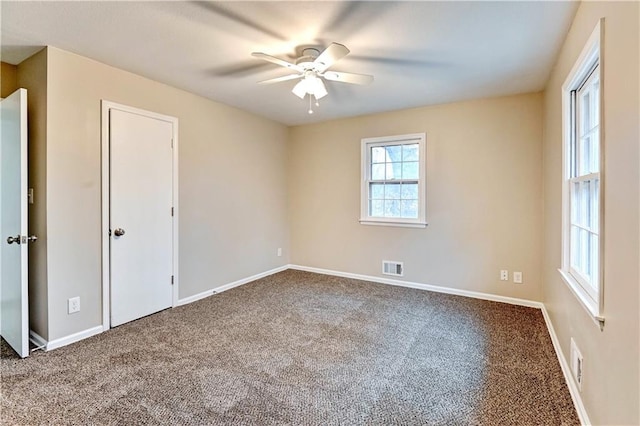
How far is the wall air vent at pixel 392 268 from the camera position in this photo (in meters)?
4.41

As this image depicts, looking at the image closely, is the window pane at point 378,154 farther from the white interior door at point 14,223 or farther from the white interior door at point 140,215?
the white interior door at point 14,223

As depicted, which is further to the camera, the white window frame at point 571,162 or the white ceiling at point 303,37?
the white ceiling at point 303,37

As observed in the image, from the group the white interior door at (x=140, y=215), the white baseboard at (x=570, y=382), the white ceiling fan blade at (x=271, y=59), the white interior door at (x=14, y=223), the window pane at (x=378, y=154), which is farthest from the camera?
the window pane at (x=378, y=154)

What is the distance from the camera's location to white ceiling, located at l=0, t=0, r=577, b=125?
6.63 ft

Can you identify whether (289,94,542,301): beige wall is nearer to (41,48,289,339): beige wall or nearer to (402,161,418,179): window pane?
(402,161,418,179): window pane

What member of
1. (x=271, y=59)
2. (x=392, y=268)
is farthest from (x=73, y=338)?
(x=392, y=268)

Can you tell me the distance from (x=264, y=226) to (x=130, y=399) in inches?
121

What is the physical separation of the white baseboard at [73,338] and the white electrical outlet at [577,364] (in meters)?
3.63

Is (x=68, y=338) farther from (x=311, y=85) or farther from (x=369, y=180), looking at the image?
(x=369, y=180)

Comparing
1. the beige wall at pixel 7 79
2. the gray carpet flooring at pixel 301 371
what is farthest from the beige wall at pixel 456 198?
the beige wall at pixel 7 79

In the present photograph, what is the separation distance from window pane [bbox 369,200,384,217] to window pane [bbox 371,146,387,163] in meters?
0.60

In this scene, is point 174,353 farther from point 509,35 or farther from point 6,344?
point 509,35

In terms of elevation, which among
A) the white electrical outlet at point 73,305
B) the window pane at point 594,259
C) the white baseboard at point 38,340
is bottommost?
the white baseboard at point 38,340

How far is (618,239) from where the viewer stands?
132 cm
